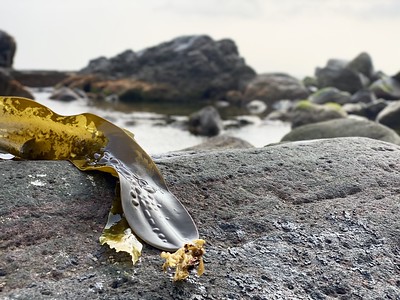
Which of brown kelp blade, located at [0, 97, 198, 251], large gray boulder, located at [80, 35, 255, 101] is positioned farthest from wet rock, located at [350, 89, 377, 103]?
brown kelp blade, located at [0, 97, 198, 251]

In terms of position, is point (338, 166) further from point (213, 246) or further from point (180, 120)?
point (180, 120)

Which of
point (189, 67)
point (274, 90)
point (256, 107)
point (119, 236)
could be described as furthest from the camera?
point (189, 67)

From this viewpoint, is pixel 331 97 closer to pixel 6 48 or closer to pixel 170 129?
pixel 170 129

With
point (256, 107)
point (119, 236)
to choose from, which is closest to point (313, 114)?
point (256, 107)

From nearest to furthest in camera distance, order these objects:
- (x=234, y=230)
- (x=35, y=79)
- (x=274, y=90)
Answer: (x=234, y=230) → (x=274, y=90) → (x=35, y=79)

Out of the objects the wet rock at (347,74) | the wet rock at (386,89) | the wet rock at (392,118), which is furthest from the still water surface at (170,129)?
the wet rock at (347,74)

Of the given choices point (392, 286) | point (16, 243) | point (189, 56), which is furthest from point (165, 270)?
point (189, 56)

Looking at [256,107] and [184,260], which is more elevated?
[184,260]

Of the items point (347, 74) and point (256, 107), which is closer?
point (256, 107)
